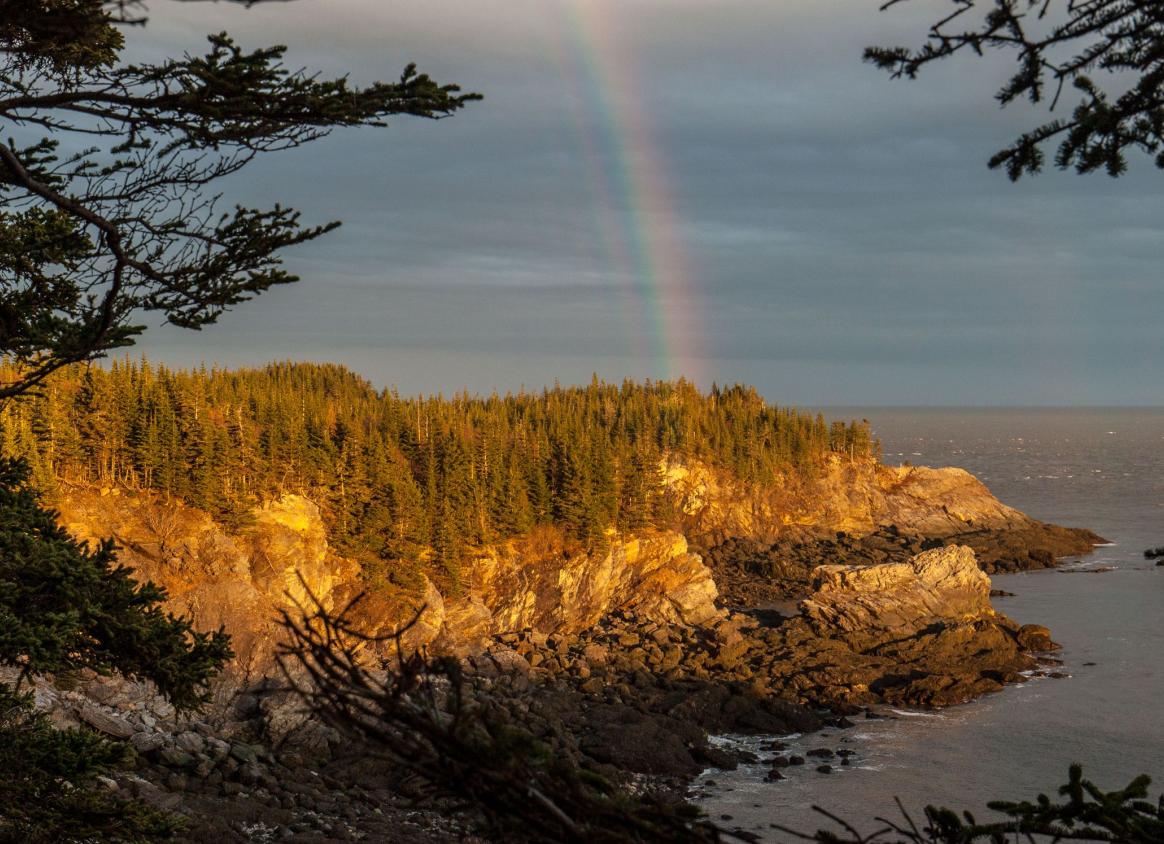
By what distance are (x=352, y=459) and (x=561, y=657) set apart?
14.9 meters

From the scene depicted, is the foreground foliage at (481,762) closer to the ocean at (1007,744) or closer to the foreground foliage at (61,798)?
the foreground foliage at (61,798)

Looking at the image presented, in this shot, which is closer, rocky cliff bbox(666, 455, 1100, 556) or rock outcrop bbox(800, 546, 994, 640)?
rock outcrop bbox(800, 546, 994, 640)

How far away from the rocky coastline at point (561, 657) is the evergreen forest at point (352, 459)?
1.53m

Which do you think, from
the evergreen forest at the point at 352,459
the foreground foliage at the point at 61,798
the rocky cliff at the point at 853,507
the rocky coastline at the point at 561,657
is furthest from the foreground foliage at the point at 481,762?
the rocky cliff at the point at 853,507

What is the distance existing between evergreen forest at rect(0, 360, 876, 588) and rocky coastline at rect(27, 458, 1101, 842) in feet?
5.01

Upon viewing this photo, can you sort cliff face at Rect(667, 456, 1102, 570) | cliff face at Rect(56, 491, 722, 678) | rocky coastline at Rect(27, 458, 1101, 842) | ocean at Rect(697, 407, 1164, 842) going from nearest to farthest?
rocky coastline at Rect(27, 458, 1101, 842) → ocean at Rect(697, 407, 1164, 842) → cliff face at Rect(56, 491, 722, 678) → cliff face at Rect(667, 456, 1102, 570)

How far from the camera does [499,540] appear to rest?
56156mm

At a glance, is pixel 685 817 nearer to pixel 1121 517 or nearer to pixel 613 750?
pixel 613 750

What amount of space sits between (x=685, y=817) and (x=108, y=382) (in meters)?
45.9

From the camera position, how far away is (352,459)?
50531mm

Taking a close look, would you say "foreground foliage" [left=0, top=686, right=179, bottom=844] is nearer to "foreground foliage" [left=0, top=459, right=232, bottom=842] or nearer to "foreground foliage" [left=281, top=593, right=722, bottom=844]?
"foreground foliage" [left=0, top=459, right=232, bottom=842]

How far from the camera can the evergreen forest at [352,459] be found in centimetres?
4206

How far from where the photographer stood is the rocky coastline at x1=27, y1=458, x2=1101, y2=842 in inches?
1185

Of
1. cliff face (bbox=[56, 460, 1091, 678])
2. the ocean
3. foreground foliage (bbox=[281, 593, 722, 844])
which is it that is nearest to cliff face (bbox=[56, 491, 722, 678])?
cliff face (bbox=[56, 460, 1091, 678])
